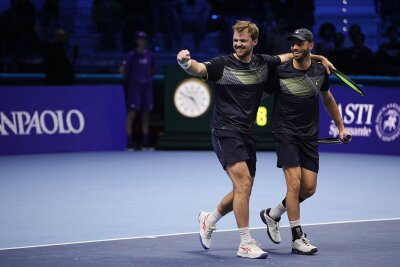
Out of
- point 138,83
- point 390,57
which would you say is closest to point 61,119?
point 138,83

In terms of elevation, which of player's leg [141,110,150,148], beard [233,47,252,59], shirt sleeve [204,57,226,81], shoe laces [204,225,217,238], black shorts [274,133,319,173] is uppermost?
beard [233,47,252,59]

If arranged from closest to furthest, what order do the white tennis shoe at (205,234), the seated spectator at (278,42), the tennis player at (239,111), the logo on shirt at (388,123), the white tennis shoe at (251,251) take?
the white tennis shoe at (251,251) → the tennis player at (239,111) → the white tennis shoe at (205,234) → the logo on shirt at (388,123) → the seated spectator at (278,42)

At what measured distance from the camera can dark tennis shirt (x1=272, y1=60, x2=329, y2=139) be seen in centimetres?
813

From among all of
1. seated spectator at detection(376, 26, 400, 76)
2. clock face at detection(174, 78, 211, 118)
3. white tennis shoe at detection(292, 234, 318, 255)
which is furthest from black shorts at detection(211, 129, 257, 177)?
seated spectator at detection(376, 26, 400, 76)

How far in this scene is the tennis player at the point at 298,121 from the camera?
8.05 metres

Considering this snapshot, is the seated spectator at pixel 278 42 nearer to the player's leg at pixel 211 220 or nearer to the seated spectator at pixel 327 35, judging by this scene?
the seated spectator at pixel 327 35

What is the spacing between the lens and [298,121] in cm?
814

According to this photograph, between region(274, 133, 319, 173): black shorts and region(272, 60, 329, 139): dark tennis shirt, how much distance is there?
5 centimetres

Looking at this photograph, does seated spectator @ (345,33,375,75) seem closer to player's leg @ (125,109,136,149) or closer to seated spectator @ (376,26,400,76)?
seated spectator @ (376,26,400,76)

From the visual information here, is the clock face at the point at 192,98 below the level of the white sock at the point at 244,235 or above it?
below

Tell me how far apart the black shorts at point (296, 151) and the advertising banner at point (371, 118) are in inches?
302

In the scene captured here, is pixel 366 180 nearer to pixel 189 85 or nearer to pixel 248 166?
pixel 189 85

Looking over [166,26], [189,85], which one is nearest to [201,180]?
[189,85]

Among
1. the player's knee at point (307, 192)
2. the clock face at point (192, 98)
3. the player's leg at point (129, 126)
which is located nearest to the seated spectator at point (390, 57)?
the clock face at point (192, 98)
